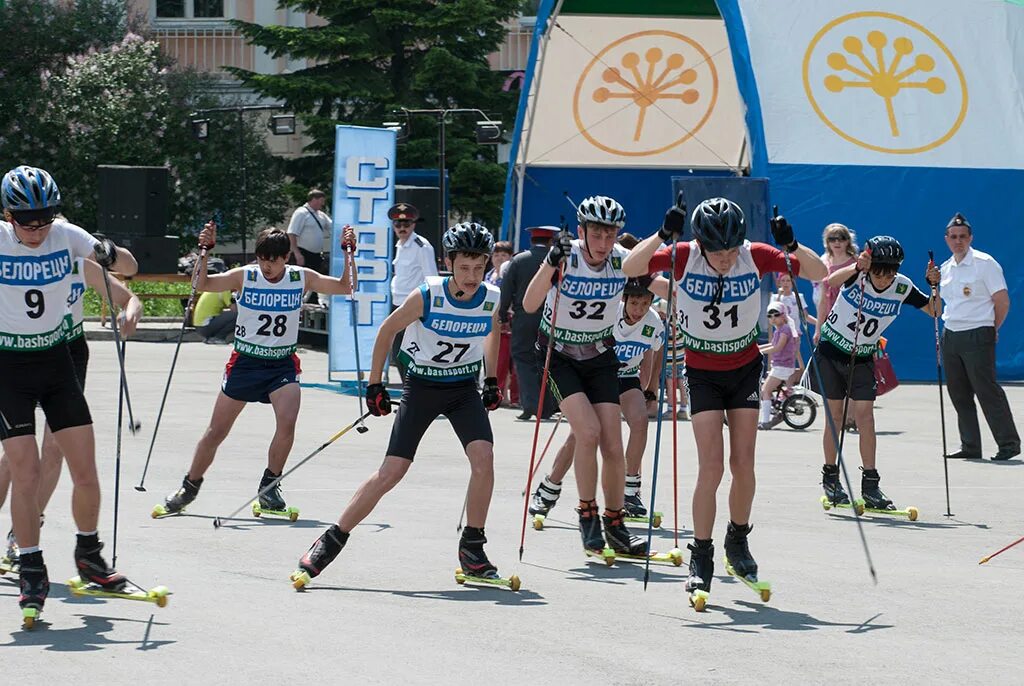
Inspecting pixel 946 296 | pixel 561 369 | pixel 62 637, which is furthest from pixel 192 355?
pixel 62 637

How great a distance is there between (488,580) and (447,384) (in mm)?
1039

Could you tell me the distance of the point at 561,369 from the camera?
9.77 meters

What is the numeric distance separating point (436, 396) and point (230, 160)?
31842mm

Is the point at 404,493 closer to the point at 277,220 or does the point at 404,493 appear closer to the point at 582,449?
the point at 582,449

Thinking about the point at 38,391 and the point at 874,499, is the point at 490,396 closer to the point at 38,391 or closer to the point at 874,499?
the point at 38,391

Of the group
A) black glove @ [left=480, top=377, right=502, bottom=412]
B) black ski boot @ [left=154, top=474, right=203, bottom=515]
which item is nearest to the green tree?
black ski boot @ [left=154, top=474, right=203, bottom=515]

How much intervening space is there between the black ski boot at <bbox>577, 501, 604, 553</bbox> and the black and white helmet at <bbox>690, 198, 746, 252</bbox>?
2.08 metres

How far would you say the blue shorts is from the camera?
11398mm

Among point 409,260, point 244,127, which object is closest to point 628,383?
point 409,260

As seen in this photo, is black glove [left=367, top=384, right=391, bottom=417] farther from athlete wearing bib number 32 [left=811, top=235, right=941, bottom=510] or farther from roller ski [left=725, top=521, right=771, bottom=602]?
athlete wearing bib number 32 [left=811, top=235, right=941, bottom=510]

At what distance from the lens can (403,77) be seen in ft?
125

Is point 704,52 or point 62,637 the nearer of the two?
point 62,637

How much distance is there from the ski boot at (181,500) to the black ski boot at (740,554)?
13.3ft

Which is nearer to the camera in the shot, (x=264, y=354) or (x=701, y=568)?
(x=701, y=568)
